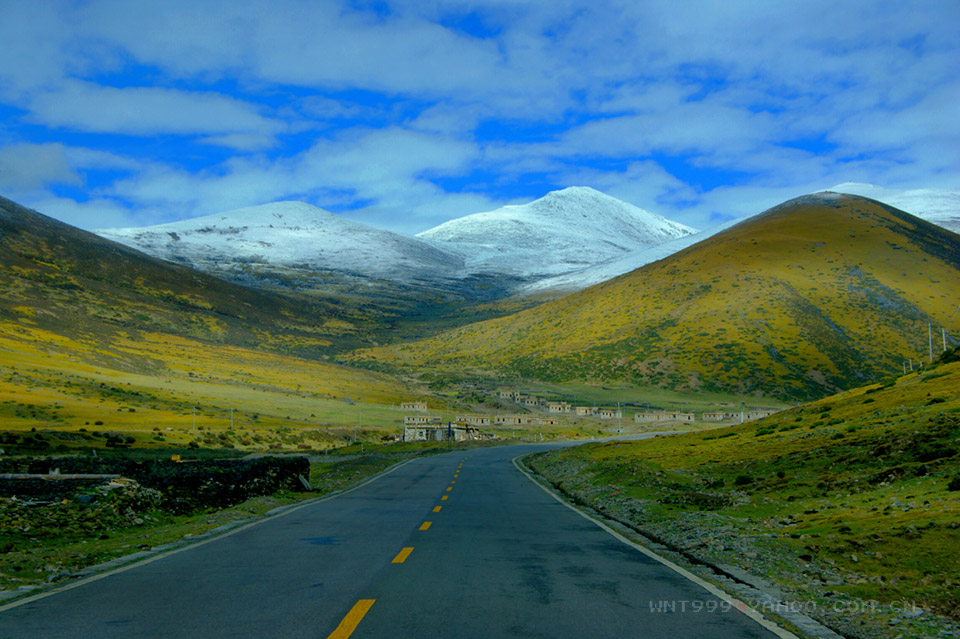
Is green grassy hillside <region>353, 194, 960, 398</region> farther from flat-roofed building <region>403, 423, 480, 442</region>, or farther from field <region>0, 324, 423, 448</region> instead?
flat-roofed building <region>403, 423, 480, 442</region>

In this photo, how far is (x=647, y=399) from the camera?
11638 centimetres

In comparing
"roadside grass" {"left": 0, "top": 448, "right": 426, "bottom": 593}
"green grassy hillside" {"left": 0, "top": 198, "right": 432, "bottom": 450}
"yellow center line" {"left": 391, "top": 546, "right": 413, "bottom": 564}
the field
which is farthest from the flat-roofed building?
"yellow center line" {"left": 391, "top": 546, "right": 413, "bottom": 564}

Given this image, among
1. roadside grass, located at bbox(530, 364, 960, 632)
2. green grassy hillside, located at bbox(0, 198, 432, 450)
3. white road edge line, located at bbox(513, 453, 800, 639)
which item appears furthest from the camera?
green grassy hillside, located at bbox(0, 198, 432, 450)

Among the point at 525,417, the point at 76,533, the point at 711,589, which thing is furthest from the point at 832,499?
the point at 525,417

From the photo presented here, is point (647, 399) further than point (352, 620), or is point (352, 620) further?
point (647, 399)

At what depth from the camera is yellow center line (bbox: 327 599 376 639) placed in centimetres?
743

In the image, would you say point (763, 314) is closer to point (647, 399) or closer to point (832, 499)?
point (647, 399)

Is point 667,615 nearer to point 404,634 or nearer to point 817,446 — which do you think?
point 404,634

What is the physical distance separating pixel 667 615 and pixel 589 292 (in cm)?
15677

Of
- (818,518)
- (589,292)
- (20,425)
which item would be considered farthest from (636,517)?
(589,292)

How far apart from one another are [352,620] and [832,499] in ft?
43.9

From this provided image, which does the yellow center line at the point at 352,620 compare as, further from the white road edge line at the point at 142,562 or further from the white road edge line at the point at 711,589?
the white road edge line at the point at 711,589

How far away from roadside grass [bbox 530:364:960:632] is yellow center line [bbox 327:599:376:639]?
18.2ft

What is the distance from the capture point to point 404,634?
24.5 ft
